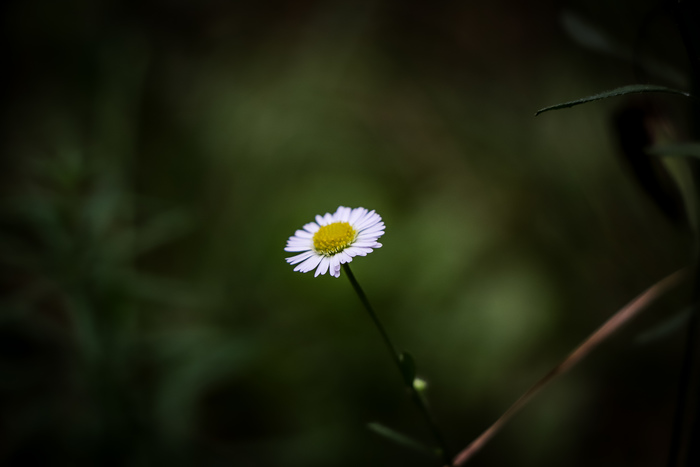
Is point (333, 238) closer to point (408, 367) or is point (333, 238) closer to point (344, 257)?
point (344, 257)

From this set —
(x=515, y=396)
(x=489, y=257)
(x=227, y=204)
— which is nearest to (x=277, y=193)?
(x=227, y=204)

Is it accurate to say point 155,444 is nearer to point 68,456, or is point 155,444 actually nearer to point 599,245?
point 68,456

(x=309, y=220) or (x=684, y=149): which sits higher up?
(x=309, y=220)

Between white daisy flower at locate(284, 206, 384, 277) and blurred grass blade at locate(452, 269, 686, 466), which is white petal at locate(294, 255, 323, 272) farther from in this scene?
blurred grass blade at locate(452, 269, 686, 466)

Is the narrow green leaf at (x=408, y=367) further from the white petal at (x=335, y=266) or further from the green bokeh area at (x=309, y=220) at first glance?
the green bokeh area at (x=309, y=220)

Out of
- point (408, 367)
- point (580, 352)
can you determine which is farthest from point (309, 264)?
point (580, 352)

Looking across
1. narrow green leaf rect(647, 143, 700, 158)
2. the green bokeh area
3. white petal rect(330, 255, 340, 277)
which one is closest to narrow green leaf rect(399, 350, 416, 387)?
white petal rect(330, 255, 340, 277)
